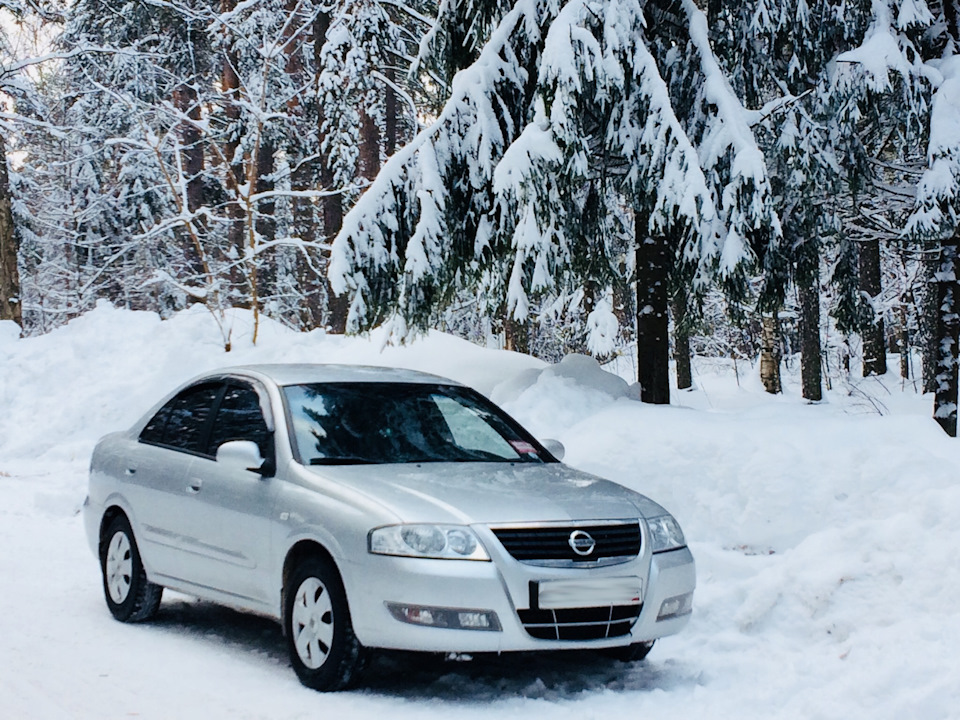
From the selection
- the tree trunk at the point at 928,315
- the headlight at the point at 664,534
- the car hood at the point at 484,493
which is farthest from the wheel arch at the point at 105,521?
the tree trunk at the point at 928,315

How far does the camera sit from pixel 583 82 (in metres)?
10.2

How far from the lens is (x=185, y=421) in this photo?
23.0 feet

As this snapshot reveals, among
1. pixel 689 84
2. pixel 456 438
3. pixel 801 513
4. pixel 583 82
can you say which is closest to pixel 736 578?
pixel 801 513

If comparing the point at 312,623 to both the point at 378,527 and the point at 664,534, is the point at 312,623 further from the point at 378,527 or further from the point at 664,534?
the point at 664,534

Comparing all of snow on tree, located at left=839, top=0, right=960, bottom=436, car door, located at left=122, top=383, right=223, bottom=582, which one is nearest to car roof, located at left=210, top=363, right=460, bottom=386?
car door, located at left=122, top=383, right=223, bottom=582

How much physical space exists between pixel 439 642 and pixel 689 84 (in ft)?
25.7

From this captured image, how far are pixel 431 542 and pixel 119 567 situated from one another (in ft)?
9.91

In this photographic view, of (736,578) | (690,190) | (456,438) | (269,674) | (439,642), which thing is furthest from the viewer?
(690,190)

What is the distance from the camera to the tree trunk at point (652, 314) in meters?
11.6

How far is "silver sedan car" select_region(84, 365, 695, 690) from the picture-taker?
504cm

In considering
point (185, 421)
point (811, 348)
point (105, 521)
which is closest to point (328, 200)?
point (811, 348)

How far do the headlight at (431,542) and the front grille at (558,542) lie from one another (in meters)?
0.13

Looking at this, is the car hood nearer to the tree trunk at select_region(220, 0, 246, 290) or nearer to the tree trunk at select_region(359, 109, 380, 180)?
the tree trunk at select_region(359, 109, 380, 180)

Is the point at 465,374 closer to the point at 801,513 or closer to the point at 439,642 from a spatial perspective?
the point at 801,513
